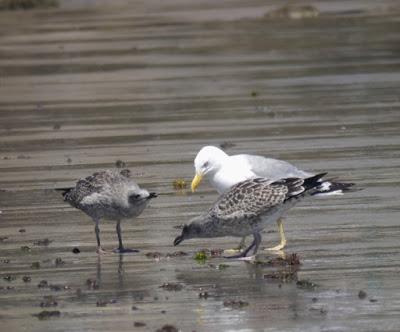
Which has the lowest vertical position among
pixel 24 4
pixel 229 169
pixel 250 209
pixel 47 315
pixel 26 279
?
pixel 47 315

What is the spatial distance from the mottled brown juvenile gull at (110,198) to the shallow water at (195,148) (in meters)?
0.29

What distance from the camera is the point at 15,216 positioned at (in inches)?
560

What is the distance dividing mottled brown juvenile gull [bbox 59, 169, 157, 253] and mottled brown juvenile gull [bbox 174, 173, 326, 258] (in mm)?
582

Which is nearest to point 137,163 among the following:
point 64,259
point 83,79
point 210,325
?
point 64,259

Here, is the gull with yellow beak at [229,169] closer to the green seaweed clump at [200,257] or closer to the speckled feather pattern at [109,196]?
the speckled feather pattern at [109,196]

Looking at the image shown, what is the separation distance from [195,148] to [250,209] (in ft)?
19.6

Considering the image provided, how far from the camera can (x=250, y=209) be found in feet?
39.1

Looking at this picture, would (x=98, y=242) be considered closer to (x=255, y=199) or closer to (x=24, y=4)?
(x=255, y=199)

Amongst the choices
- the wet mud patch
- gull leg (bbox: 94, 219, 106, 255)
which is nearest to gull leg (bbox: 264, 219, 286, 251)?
gull leg (bbox: 94, 219, 106, 255)

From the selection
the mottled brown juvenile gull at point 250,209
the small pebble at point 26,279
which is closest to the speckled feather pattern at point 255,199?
the mottled brown juvenile gull at point 250,209

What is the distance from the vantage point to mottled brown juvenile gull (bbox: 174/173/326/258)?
39.1ft

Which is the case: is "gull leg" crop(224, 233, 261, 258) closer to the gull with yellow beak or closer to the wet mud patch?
the gull with yellow beak

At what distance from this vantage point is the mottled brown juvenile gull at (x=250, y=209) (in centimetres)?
1193

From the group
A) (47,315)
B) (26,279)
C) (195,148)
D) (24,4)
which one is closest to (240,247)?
(26,279)
